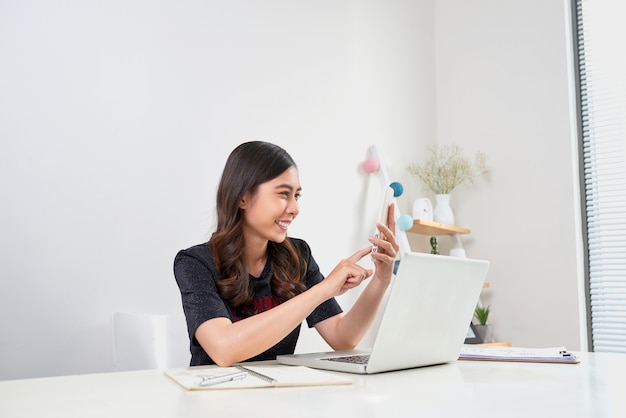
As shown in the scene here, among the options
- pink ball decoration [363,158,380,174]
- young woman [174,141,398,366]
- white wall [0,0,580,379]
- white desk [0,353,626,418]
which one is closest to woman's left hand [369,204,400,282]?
young woman [174,141,398,366]

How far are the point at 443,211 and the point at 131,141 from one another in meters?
1.75

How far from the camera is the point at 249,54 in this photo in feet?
7.98

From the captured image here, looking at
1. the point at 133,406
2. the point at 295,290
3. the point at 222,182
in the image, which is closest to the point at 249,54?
the point at 222,182

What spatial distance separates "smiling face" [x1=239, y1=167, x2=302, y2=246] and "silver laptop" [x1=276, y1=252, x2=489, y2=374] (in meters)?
0.43

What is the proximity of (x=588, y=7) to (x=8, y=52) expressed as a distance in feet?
8.95

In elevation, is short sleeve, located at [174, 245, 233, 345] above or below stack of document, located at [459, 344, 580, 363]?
above

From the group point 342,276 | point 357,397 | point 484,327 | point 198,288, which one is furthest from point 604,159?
point 357,397

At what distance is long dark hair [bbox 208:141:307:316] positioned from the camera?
60.6 inches

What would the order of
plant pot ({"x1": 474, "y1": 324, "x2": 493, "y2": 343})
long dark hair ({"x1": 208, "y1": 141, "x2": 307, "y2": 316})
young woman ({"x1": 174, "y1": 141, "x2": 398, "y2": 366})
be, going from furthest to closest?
plant pot ({"x1": 474, "y1": 324, "x2": 493, "y2": 343}) < long dark hair ({"x1": 208, "y1": 141, "x2": 307, "y2": 316}) < young woman ({"x1": 174, "y1": 141, "x2": 398, "y2": 366})

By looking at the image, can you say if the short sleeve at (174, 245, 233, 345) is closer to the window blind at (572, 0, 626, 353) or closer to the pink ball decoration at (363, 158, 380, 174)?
the pink ball decoration at (363, 158, 380, 174)

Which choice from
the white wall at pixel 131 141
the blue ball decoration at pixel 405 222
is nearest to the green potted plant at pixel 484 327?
the blue ball decoration at pixel 405 222

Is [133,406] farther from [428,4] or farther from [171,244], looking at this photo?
[428,4]

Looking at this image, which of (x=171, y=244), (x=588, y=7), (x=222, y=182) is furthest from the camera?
(x=588, y=7)

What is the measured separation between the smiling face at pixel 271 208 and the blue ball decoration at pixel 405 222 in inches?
47.0
